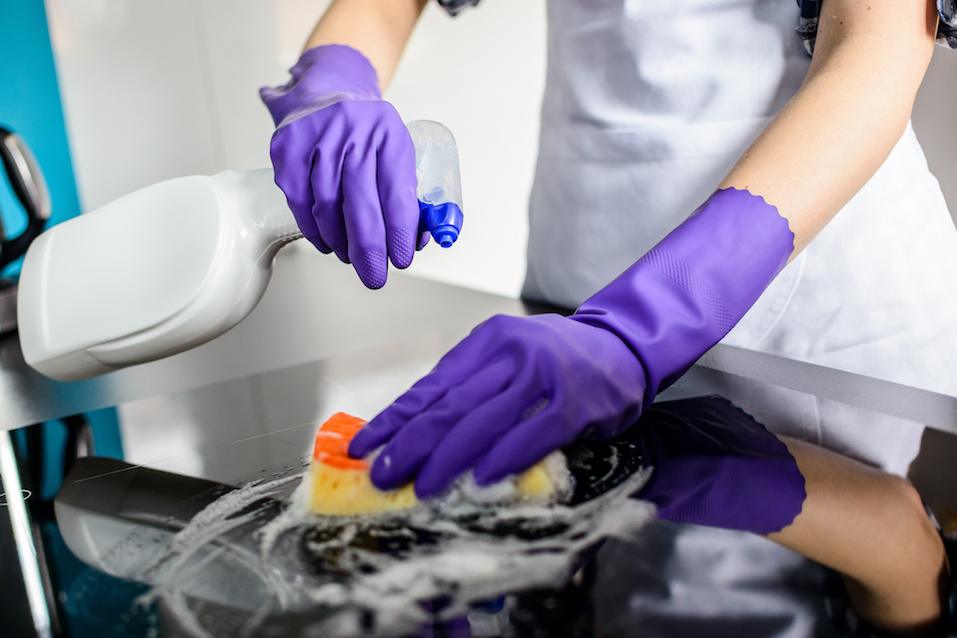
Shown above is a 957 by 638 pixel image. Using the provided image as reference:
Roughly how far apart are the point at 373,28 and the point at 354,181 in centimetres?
57

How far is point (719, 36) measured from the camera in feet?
3.83

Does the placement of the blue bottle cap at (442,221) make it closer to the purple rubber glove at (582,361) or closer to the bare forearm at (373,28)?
the purple rubber glove at (582,361)

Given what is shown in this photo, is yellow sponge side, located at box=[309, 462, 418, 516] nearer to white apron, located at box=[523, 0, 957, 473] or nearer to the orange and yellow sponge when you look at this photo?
the orange and yellow sponge

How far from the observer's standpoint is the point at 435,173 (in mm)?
1041

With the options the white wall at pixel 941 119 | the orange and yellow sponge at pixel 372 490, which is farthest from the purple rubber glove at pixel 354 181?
the white wall at pixel 941 119

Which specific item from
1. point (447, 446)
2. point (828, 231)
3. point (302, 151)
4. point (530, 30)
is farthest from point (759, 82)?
point (530, 30)

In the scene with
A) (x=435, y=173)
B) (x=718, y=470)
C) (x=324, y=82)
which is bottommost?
(x=718, y=470)

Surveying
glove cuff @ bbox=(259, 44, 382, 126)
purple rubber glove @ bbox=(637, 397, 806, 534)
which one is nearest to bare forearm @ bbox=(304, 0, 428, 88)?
glove cuff @ bbox=(259, 44, 382, 126)

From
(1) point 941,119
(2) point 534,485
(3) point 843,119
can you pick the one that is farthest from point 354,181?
(1) point 941,119

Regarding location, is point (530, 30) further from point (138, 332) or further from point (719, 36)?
point (138, 332)

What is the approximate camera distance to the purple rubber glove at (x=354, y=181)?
3.14 ft

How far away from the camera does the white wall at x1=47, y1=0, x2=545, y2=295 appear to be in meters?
2.21

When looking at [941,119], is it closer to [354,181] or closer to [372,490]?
[354,181]

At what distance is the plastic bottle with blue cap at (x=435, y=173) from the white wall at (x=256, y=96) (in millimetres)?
1484
